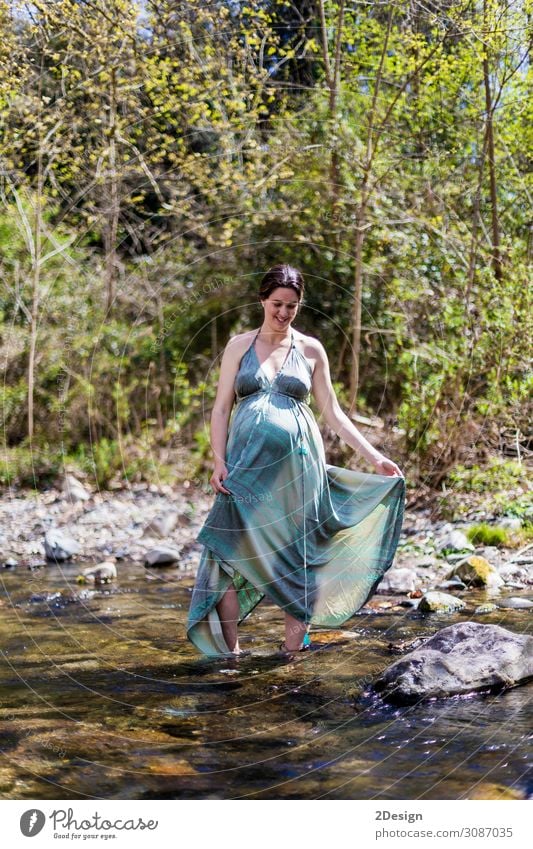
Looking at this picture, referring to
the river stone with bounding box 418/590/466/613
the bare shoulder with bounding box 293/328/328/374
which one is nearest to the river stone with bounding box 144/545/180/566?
the river stone with bounding box 418/590/466/613

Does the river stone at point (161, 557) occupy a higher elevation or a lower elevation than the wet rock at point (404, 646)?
lower

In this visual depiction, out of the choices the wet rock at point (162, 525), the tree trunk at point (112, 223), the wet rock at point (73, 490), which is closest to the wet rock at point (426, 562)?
the wet rock at point (162, 525)

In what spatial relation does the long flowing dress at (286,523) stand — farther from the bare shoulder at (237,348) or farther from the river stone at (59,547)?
the river stone at (59,547)

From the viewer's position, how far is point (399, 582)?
21.3ft

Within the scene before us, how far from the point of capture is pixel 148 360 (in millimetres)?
11820

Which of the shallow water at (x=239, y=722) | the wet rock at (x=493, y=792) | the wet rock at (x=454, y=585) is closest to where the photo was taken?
the wet rock at (x=493, y=792)

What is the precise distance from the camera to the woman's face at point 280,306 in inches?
177

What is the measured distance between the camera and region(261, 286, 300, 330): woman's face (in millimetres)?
4496

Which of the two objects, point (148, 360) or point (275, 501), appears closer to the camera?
point (275, 501)

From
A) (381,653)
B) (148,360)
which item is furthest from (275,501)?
(148,360)

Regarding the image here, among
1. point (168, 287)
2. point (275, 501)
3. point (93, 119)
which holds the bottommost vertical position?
point (275, 501)

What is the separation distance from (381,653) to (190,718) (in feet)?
4.32

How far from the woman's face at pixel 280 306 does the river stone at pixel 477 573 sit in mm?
2659
